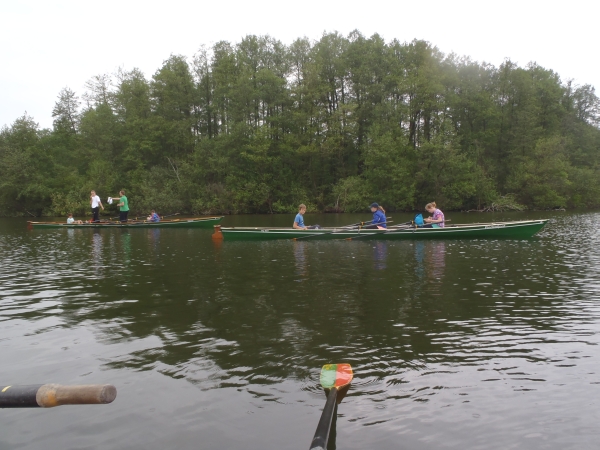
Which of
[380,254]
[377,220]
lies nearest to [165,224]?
[377,220]

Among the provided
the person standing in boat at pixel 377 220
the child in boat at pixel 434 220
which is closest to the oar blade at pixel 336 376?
the person standing in boat at pixel 377 220

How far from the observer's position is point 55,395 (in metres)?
3.35

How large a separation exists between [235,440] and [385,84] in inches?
2125

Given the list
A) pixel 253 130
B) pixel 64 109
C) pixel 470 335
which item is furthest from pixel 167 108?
pixel 470 335

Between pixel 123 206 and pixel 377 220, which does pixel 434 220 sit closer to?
pixel 377 220

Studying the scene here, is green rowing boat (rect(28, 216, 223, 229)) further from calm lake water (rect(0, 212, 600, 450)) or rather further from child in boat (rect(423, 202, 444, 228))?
calm lake water (rect(0, 212, 600, 450))

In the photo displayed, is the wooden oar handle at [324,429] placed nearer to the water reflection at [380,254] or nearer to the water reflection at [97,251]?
the water reflection at [380,254]

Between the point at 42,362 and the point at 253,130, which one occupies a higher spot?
the point at 253,130

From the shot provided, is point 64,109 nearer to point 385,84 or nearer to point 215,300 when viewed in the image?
point 385,84

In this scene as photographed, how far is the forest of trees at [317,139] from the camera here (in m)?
50.6

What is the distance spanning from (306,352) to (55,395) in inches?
161

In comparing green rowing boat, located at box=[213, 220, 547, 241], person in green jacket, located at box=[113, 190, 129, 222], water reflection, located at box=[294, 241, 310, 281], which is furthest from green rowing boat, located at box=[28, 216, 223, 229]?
water reflection, located at box=[294, 241, 310, 281]

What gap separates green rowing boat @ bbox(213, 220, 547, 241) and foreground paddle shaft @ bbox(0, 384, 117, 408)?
18.3m

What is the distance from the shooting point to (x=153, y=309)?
31.4 feet
